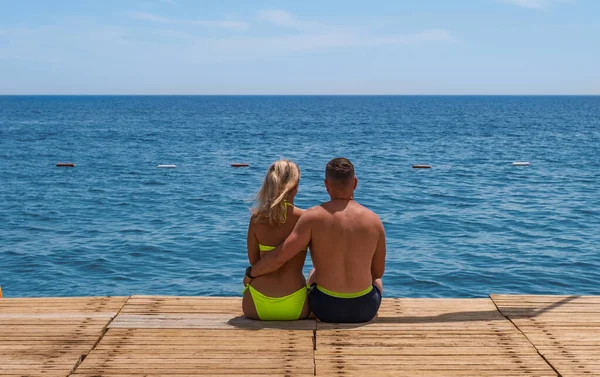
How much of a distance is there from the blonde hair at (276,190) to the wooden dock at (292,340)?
953mm

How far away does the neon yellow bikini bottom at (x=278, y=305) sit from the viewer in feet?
19.4

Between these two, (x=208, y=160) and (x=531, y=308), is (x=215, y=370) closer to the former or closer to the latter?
(x=531, y=308)

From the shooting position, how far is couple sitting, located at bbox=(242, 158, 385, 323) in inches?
225

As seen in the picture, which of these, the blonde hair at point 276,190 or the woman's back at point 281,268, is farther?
the woman's back at point 281,268

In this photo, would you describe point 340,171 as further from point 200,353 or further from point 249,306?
point 200,353

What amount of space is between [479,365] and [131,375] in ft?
8.22

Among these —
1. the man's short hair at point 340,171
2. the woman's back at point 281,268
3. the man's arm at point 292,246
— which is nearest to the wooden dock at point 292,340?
the woman's back at point 281,268

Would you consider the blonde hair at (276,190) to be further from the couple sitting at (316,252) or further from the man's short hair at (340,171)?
the man's short hair at (340,171)

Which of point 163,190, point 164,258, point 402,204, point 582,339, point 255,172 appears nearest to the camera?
point 582,339

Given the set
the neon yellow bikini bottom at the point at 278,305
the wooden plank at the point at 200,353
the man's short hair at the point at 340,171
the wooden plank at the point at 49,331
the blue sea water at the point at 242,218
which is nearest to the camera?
the wooden plank at the point at 200,353

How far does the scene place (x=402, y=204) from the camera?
2395 cm

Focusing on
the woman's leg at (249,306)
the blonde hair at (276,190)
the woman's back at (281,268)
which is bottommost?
the woman's leg at (249,306)

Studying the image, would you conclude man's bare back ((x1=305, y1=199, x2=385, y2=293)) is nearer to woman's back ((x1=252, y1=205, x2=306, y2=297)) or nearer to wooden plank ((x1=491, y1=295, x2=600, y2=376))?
woman's back ((x1=252, y1=205, x2=306, y2=297))

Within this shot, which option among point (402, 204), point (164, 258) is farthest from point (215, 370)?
point (402, 204)
